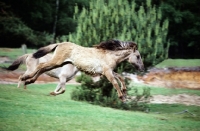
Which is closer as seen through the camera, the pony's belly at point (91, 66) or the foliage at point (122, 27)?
the pony's belly at point (91, 66)

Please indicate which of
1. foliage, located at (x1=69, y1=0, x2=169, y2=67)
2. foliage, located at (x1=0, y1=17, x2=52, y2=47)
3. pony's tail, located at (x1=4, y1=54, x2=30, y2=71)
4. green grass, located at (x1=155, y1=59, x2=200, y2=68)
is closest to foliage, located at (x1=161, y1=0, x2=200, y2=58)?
green grass, located at (x1=155, y1=59, x2=200, y2=68)

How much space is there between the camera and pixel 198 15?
21250 millimetres

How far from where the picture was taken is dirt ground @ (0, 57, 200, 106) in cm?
1423

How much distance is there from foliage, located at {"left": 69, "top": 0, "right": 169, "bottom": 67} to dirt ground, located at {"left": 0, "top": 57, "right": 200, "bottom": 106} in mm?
1258

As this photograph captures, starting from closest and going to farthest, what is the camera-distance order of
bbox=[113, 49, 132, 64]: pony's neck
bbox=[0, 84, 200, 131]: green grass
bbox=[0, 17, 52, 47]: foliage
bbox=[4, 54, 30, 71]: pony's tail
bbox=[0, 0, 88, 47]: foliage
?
bbox=[0, 84, 200, 131]: green grass
bbox=[113, 49, 132, 64]: pony's neck
bbox=[4, 54, 30, 71]: pony's tail
bbox=[0, 17, 52, 47]: foliage
bbox=[0, 0, 88, 47]: foliage

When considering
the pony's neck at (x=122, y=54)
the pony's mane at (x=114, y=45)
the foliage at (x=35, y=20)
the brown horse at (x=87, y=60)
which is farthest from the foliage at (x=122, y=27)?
the foliage at (x=35, y=20)

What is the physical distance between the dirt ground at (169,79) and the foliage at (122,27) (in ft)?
4.13

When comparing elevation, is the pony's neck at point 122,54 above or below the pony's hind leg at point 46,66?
above

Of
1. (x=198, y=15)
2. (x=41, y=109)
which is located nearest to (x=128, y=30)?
(x=41, y=109)

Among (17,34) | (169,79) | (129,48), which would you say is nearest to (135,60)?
(129,48)

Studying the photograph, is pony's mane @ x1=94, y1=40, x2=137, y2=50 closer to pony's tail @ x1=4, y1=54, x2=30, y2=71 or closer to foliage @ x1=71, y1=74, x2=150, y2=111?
foliage @ x1=71, y1=74, x2=150, y2=111

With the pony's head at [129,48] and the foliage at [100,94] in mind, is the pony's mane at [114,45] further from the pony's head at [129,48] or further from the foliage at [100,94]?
the foliage at [100,94]

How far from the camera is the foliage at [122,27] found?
1165 centimetres

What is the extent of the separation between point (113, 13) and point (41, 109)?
17.9ft
